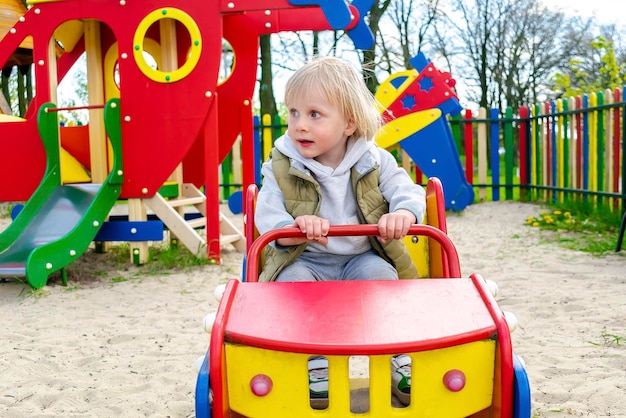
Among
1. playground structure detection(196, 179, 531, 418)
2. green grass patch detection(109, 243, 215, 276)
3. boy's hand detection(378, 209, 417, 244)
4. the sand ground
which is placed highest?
boy's hand detection(378, 209, 417, 244)

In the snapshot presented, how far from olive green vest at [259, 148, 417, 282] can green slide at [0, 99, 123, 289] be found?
2584 millimetres

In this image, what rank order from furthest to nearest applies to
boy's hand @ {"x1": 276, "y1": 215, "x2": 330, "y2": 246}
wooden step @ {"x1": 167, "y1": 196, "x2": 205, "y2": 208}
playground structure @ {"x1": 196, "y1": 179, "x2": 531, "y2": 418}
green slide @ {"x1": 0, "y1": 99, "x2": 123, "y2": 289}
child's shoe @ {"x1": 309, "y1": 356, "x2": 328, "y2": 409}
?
wooden step @ {"x1": 167, "y1": 196, "x2": 205, "y2": 208} → green slide @ {"x1": 0, "y1": 99, "x2": 123, "y2": 289} → boy's hand @ {"x1": 276, "y1": 215, "x2": 330, "y2": 246} → child's shoe @ {"x1": 309, "y1": 356, "x2": 328, "y2": 409} → playground structure @ {"x1": 196, "y1": 179, "x2": 531, "y2": 418}

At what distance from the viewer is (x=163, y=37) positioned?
5.20 metres

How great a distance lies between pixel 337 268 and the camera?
1992 millimetres

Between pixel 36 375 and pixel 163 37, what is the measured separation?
3275 mm

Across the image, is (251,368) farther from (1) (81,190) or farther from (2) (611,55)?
(2) (611,55)

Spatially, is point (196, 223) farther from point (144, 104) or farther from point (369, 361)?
point (369, 361)

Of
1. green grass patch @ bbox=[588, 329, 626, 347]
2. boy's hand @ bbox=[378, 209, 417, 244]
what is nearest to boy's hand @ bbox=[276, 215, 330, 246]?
boy's hand @ bbox=[378, 209, 417, 244]

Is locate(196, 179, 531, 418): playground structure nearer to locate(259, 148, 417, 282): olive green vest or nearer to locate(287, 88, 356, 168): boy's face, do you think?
locate(259, 148, 417, 282): olive green vest

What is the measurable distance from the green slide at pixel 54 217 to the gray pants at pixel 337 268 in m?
2.64

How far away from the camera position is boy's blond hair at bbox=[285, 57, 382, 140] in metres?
1.92

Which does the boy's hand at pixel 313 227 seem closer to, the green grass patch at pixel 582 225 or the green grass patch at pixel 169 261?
the green grass patch at pixel 169 261

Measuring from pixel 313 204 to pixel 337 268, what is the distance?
0.20m

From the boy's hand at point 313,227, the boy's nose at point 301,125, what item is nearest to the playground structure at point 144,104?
the boy's nose at point 301,125
